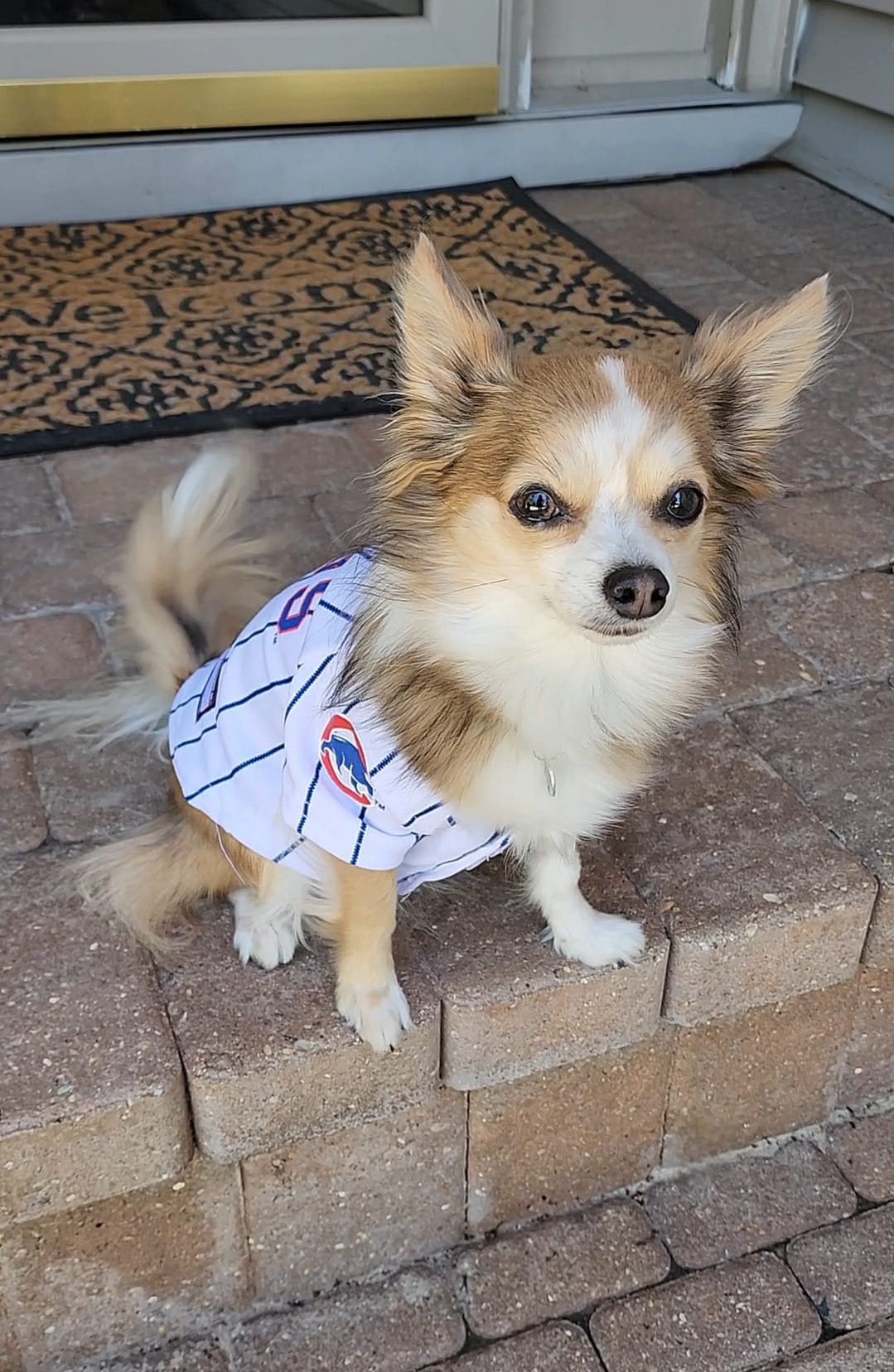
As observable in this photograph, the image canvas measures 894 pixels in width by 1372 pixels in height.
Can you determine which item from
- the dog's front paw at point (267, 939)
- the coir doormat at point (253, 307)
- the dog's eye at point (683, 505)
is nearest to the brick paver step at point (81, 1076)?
the dog's front paw at point (267, 939)

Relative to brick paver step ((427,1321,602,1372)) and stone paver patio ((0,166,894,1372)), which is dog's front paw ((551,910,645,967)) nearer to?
stone paver patio ((0,166,894,1372))

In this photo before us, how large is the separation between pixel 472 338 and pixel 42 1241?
1.13m

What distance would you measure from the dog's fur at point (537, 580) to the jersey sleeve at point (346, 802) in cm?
4

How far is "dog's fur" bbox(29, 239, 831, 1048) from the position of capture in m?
1.32

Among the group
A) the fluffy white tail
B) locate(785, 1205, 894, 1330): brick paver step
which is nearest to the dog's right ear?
the fluffy white tail

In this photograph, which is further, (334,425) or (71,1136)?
(334,425)

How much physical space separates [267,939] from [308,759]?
10.3 inches

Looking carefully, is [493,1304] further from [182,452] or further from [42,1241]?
[182,452]

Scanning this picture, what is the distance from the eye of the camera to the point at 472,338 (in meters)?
1.40

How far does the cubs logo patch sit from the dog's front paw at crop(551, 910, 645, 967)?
1.13ft

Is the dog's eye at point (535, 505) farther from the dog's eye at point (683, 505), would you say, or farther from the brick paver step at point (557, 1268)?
the brick paver step at point (557, 1268)

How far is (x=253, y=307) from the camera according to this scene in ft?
10.8

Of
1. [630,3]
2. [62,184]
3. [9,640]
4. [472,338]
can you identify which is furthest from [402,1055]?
[630,3]

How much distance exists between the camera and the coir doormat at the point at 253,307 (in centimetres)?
285
